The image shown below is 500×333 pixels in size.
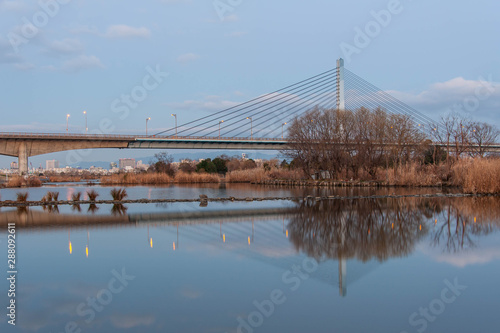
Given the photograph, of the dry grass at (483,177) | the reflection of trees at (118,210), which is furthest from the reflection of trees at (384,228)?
the reflection of trees at (118,210)

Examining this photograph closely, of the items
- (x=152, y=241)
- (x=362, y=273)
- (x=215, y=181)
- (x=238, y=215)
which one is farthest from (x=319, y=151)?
(x=362, y=273)

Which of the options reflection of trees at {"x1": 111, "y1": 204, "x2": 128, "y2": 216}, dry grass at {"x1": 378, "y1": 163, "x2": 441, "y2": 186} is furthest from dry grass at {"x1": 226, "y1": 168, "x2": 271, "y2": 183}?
reflection of trees at {"x1": 111, "y1": 204, "x2": 128, "y2": 216}

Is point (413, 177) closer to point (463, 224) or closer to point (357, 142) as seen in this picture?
point (357, 142)

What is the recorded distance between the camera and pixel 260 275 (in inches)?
367

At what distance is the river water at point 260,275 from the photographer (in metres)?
6.82

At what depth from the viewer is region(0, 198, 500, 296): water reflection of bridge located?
1086cm

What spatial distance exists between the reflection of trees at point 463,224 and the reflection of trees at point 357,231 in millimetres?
633

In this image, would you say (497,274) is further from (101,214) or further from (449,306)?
(101,214)

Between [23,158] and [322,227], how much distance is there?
50770mm

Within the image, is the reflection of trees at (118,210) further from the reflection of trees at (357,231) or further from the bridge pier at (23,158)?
the bridge pier at (23,158)

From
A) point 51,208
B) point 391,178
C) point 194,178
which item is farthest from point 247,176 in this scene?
point 51,208

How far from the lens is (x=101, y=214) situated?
67.2 feet

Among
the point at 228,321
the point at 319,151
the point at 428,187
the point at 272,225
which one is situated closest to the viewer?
the point at 228,321

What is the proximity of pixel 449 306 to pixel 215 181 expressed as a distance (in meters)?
54.2
